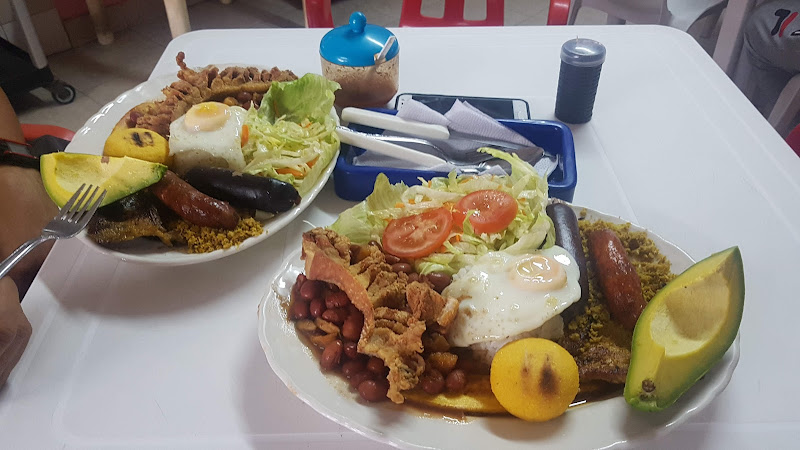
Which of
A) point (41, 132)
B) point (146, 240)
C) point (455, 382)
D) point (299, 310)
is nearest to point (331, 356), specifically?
point (299, 310)

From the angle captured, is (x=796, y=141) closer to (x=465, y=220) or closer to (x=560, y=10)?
(x=560, y=10)

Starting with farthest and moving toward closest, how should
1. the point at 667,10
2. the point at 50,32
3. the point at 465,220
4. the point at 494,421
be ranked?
the point at 50,32 → the point at 667,10 → the point at 465,220 → the point at 494,421

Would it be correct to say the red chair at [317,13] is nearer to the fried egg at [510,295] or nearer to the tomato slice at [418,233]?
the tomato slice at [418,233]

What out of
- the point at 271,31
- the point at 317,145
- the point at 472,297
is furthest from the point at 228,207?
the point at 271,31

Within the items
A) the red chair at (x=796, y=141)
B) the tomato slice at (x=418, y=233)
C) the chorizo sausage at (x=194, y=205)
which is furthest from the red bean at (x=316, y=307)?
the red chair at (x=796, y=141)

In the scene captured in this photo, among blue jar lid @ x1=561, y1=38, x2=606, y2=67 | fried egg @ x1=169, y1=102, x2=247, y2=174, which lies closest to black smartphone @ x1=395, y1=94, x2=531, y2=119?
blue jar lid @ x1=561, y1=38, x2=606, y2=67
